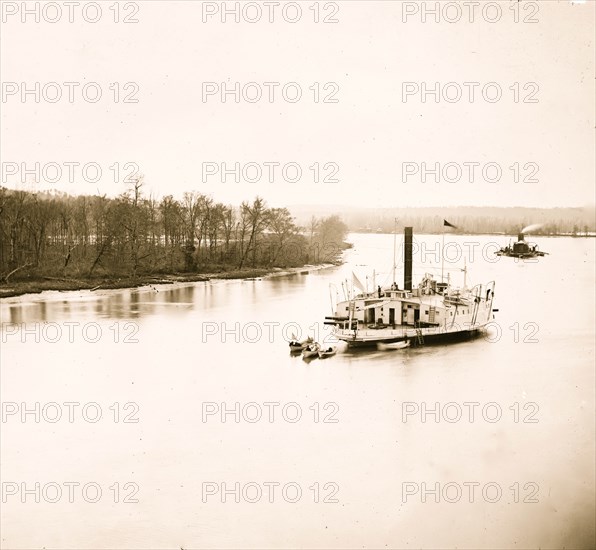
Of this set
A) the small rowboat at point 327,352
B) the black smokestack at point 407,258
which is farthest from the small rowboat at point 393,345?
the black smokestack at point 407,258

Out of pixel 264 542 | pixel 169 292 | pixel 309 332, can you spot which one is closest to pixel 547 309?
pixel 309 332

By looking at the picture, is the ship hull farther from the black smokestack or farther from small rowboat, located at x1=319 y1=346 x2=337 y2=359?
the black smokestack

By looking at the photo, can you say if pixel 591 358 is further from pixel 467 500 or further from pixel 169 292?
pixel 169 292

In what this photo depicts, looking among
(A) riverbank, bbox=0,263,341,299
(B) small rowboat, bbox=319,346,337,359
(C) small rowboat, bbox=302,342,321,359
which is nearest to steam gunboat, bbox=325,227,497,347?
(B) small rowboat, bbox=319,346,337,359

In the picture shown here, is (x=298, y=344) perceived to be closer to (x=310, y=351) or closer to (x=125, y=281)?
(x=310, y=351)

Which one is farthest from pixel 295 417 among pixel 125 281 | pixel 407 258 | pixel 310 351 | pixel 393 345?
pixel 125 281
